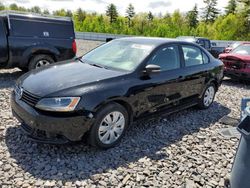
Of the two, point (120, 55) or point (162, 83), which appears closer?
point (162, 83)

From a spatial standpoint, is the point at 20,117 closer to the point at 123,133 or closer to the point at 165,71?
the point at 123,133

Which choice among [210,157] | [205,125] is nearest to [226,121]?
[205,125]

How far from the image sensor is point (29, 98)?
3682 mm

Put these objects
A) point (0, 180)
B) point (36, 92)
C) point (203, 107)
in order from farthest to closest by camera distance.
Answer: point (203, 107) → point (36, 92) → point (0, 180)

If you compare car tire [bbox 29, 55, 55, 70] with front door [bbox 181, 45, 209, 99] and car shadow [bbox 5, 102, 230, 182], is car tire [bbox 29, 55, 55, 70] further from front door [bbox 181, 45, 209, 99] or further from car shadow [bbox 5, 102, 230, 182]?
front door [bbox 181, 45, 209, 99]

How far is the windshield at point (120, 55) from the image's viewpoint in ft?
14.5

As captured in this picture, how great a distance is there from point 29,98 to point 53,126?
58 cm

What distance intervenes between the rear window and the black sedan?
131 inches

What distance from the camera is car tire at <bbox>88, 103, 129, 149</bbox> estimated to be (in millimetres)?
3691

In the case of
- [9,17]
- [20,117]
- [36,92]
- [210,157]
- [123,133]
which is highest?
[9,17]

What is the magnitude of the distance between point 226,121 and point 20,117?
396cm

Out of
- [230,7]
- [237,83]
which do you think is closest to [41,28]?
[237,83]

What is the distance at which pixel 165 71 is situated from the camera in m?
→ 4.73

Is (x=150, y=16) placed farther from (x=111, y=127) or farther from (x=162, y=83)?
(x=111, y=127)
